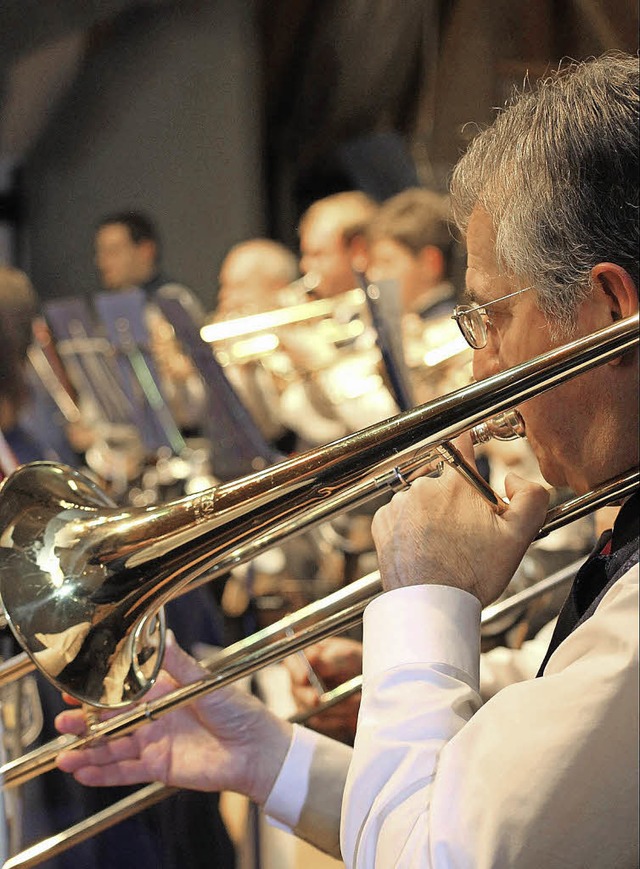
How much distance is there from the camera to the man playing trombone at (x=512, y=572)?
90 centimetres

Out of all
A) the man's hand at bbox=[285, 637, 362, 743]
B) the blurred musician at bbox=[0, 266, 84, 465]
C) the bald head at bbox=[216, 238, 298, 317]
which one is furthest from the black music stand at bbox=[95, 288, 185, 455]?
the man's hand at bbox=[285, 637, 362, 743]

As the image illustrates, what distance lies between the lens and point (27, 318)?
10.7ft

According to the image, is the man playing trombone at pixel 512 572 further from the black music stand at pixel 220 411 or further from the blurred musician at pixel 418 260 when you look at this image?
the blurred musician at pixel 418 260

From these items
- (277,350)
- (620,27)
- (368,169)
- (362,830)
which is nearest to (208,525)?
(362,830)

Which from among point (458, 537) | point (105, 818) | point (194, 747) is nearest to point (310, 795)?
point (194, 747)

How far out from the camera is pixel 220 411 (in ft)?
10.0

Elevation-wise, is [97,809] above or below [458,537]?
below

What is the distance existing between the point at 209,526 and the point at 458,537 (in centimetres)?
28

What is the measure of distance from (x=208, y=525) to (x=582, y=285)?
48 cm

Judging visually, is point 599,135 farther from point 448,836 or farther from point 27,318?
point 27,318

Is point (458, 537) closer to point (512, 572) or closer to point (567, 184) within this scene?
point (512, 572)

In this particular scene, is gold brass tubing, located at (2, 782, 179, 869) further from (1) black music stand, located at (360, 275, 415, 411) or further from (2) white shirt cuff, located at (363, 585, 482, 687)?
(1) black music stand, located at (360, 275, 415, 411)

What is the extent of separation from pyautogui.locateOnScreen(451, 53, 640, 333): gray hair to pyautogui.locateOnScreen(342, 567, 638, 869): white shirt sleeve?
1.09ft

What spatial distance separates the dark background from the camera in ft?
19.7
